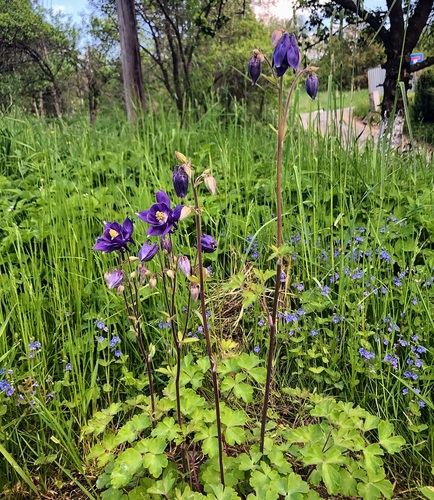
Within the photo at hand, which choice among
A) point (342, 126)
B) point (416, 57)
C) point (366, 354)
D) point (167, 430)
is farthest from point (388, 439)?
point (416, 57)

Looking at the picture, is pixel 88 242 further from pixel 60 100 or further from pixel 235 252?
pixel 60 100

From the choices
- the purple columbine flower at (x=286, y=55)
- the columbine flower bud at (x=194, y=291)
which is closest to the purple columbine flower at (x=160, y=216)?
the columbine flower bud at (x=194, y=291)

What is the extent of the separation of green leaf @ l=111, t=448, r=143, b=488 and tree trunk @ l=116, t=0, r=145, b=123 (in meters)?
3.55

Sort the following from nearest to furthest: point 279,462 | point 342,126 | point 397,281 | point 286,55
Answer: point 286,55 < point 279,462 < point 397,281 < point 342,126

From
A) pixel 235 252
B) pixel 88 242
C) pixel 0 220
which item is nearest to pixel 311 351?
pixel 235 252

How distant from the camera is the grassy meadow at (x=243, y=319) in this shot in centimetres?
159

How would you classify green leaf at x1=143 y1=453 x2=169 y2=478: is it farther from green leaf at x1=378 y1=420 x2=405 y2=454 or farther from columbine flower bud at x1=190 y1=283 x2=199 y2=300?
green leaf at x1=378 y1=420 x2=405 y2=454

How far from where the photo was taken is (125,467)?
123 centimetres

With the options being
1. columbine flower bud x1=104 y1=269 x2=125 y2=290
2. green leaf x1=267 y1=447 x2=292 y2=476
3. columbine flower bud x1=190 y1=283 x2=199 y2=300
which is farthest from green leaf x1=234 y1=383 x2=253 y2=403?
columbine flower bud x1=104 y1=269 x2=125 y2=290

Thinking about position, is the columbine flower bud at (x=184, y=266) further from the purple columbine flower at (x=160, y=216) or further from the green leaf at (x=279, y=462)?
the green leaf at (x=279, y=462)

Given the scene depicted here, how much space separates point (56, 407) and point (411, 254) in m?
1.79

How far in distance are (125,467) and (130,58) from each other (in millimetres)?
4129

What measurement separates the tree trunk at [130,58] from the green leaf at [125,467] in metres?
3.55

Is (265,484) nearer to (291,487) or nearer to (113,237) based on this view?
(291,487)
